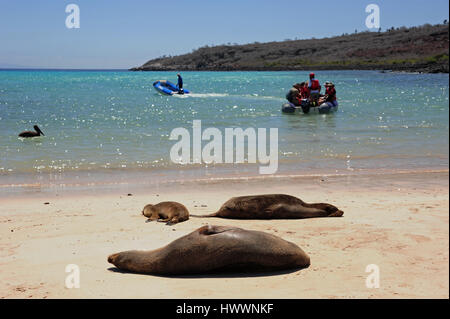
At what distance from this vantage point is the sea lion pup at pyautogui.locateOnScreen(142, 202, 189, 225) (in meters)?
7.88

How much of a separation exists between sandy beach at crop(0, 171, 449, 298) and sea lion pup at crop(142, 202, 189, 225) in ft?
0.43

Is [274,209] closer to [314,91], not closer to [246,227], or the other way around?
[246,227]

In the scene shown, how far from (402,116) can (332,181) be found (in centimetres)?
1396

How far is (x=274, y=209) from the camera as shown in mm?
8086

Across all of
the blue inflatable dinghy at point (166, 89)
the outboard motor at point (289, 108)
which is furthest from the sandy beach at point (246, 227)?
the blue inflatable dinghy at point (166, 89)

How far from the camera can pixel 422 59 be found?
76062 mm

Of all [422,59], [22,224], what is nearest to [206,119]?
[22,224]

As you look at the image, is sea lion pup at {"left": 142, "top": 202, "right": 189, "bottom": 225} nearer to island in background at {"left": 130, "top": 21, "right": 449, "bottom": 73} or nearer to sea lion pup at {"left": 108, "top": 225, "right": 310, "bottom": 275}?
sea lion pup at {"left": 108, "top": 225, "right": 310, "bottom": 275}

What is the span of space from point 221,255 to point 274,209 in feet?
8.80

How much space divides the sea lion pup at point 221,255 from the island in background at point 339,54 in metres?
58.2

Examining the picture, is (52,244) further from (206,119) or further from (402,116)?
(402,116)

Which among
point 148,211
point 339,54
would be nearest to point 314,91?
point 148,211

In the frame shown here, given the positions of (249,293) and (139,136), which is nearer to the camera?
(249,293)
